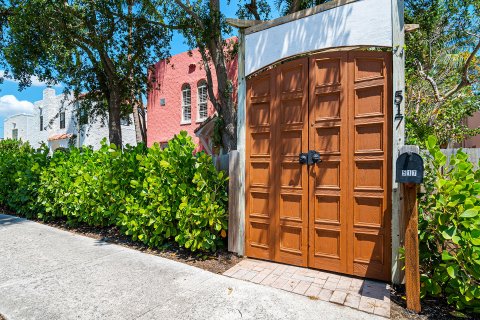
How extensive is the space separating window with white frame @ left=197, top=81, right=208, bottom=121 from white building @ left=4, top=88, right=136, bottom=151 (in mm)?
7930

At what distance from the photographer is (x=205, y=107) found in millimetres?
14781

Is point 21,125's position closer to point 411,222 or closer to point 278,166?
point 278,166

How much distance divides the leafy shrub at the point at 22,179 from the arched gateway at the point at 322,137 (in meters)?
5.69

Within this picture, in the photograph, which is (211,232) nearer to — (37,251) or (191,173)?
(191,173)

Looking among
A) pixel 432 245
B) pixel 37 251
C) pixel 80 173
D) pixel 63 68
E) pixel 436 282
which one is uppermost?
pixel 63 68

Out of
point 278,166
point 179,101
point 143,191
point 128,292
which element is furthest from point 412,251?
point 179,101

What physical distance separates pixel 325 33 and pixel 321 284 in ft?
10.2

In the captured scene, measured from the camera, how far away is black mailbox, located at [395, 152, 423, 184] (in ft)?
9.02

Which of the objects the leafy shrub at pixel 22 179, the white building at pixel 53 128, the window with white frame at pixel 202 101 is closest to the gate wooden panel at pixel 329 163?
the leafy shrub at pixel 22 179

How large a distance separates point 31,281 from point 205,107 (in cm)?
1199

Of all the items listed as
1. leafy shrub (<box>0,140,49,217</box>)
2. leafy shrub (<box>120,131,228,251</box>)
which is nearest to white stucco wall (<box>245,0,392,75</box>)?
leafy shrub (<box>120,131,228,251</box>)

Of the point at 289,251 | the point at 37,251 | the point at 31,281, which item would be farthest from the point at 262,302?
the point at 37,251

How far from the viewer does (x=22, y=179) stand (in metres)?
7.33

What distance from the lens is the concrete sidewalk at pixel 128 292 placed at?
9.14ft
